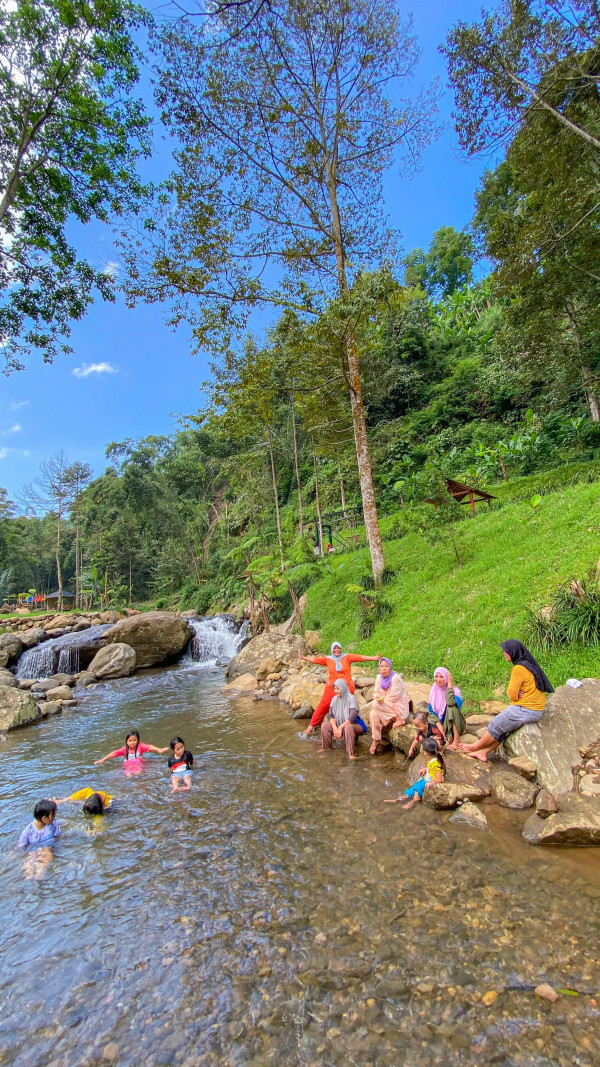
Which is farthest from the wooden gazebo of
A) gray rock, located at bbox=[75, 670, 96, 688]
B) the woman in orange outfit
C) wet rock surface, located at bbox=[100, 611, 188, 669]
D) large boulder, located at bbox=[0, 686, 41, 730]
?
gray rock, located at bbox=[75, 670, 96, 688]

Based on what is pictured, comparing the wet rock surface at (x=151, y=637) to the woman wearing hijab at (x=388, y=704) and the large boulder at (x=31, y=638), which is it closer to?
the large boulder at (x=31, y=638)

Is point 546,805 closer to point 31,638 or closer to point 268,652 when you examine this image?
point 268,652

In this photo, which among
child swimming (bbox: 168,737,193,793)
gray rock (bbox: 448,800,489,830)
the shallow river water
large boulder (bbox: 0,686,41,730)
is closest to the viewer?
the shallow river water

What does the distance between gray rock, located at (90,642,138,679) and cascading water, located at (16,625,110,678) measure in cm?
186

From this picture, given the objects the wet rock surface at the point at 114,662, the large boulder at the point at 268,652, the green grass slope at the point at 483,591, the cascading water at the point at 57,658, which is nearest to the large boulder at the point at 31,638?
the cascading water at the point at 57,658

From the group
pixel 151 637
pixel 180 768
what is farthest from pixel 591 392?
pixel 151 637

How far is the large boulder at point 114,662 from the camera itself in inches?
690

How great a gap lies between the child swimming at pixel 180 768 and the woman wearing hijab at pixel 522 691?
4.51 meters

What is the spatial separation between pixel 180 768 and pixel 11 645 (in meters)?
20.0

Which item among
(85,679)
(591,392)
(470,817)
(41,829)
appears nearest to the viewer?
(470,817)

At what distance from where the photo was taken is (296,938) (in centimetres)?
333

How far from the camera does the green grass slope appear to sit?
7477 mm

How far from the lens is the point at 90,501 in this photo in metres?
53.0

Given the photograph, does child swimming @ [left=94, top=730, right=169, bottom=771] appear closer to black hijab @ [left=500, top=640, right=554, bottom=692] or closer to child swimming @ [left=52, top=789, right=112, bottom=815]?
child swimming @ [left=52, top=789, right=112, bottom=815]
